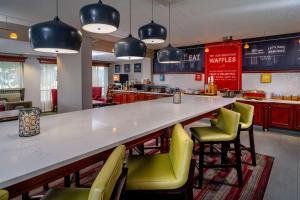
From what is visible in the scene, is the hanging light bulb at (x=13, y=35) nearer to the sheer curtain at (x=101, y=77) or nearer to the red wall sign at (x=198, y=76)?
the red wall sign at (x=198, y=76)

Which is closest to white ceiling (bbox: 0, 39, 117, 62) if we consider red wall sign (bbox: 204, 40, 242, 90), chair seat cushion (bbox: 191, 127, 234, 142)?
red wall sign (bbox: 204, 40, 242, 90)

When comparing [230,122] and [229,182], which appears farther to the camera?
[229,182]

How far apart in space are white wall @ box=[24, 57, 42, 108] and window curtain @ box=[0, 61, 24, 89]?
0.66ft

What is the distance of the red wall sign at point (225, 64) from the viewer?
5.64 meters

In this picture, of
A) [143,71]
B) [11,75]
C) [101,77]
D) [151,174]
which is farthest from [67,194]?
[101,77]

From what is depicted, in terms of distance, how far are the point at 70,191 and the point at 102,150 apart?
12.0 inches

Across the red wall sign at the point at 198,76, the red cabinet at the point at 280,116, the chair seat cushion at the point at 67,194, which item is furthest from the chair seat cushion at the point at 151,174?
the red wall sign at the point at 198,76

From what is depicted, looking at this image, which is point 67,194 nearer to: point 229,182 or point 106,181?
point 106,181

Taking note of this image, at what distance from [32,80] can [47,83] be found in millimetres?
649

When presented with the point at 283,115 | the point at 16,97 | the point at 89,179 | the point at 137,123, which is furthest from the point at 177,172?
the point at 16,97

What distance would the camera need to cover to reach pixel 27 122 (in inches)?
53.8

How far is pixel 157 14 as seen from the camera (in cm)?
347

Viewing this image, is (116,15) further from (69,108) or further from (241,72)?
(241,72)

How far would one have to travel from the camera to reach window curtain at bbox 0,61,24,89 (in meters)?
7.42
